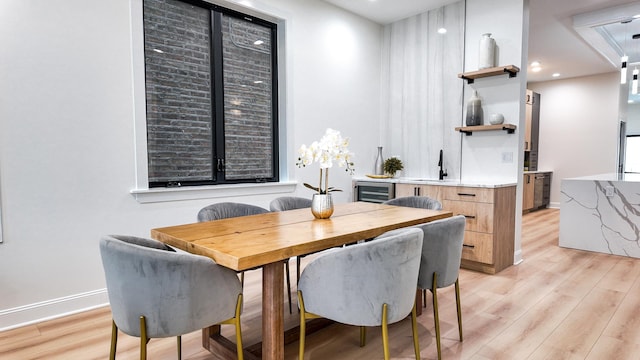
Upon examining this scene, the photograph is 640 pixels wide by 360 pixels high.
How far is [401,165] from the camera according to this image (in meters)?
4.63

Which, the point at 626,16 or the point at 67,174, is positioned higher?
the point at 626,16

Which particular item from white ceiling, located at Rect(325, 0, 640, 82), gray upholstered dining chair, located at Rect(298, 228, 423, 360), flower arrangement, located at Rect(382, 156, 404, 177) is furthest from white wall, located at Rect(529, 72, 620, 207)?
gray upholstered dining chair, located at Rect(298, 228, 423, 360)

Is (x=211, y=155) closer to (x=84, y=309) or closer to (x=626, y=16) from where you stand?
(x=84, y=309)

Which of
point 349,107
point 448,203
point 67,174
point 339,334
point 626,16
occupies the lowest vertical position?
point 339,334

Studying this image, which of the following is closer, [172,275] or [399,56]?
[172,275]

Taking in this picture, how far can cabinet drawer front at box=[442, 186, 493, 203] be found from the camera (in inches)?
137

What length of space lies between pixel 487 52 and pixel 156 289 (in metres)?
3.77

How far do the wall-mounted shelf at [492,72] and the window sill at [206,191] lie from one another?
2166 mm

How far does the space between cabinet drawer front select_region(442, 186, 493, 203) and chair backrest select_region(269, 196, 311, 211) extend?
157cm

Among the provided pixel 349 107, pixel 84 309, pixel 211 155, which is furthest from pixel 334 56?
pixel 84 309

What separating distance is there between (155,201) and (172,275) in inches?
69.9

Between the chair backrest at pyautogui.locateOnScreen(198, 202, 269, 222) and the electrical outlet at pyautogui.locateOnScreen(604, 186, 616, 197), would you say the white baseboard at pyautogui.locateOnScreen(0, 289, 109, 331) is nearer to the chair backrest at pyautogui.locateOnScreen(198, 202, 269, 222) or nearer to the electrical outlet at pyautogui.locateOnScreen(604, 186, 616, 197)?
the chair backrest at pyautogui.locateOnScreen(198, 202, 269, 222)

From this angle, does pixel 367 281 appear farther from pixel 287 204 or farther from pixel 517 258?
pixel 517 258

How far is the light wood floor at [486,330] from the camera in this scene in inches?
82.2
